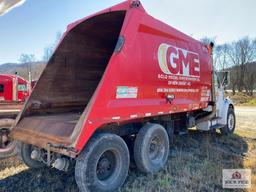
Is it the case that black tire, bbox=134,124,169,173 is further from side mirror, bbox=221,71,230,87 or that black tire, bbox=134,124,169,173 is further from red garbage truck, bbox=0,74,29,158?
side mirror, bbox=221,71,230,87

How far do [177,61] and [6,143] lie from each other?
179 inches

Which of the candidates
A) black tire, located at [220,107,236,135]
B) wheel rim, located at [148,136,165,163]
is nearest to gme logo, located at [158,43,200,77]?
wheel rim, located at [148,136,165,163]

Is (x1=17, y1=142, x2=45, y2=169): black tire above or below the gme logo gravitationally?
below

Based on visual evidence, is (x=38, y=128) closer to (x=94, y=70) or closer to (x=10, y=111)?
(x=10, y=111)

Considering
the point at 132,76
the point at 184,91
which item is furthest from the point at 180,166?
the point at 132,76

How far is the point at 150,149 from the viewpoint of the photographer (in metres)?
4.82

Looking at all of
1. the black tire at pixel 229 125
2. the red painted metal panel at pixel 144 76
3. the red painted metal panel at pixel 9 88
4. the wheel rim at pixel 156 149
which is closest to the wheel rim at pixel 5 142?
the red painted metal panel at pixel 9 88

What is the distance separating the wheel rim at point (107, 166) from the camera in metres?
3.77

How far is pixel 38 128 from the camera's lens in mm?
4164

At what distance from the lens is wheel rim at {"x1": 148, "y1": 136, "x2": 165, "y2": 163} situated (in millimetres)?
4809

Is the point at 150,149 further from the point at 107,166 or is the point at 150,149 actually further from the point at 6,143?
the point at 6,143

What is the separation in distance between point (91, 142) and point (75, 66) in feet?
8.82

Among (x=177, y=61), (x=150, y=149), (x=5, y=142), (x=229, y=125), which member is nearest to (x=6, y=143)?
(x=5, y=142)

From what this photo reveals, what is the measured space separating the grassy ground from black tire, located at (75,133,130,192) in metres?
0.34
